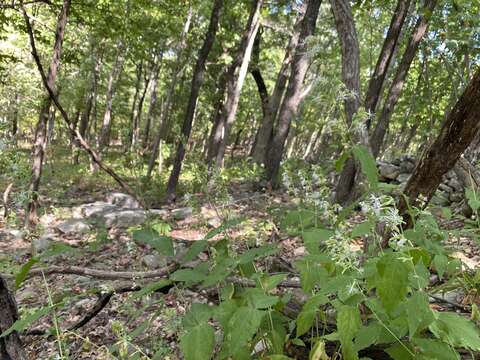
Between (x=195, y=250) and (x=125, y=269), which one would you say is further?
(x=125, y=269)

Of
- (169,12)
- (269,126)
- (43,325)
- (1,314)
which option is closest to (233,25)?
(169,12)

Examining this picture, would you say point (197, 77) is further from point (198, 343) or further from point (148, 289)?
point (198, 343)

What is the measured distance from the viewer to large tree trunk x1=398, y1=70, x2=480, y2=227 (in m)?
2.19

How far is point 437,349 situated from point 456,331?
0.30 ft

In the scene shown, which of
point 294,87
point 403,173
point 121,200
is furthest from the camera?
point 121,200

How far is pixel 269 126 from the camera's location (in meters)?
14.4

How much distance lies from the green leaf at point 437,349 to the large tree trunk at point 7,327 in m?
1.85

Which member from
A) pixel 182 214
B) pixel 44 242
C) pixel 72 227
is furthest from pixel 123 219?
pixel 44 242

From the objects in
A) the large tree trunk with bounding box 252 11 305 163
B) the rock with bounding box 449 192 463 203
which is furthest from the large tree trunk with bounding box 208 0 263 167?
the rock with bounding box 449 192 463 203

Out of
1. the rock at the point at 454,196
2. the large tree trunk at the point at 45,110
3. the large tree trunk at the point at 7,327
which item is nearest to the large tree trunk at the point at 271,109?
the rock at the point at 454,196

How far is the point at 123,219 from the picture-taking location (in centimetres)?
905

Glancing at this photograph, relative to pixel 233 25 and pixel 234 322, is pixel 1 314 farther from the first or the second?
pixel 233 25

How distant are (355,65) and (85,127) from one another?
2632cm

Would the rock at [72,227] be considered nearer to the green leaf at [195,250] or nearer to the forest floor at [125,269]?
the forest floor at [125,269]
